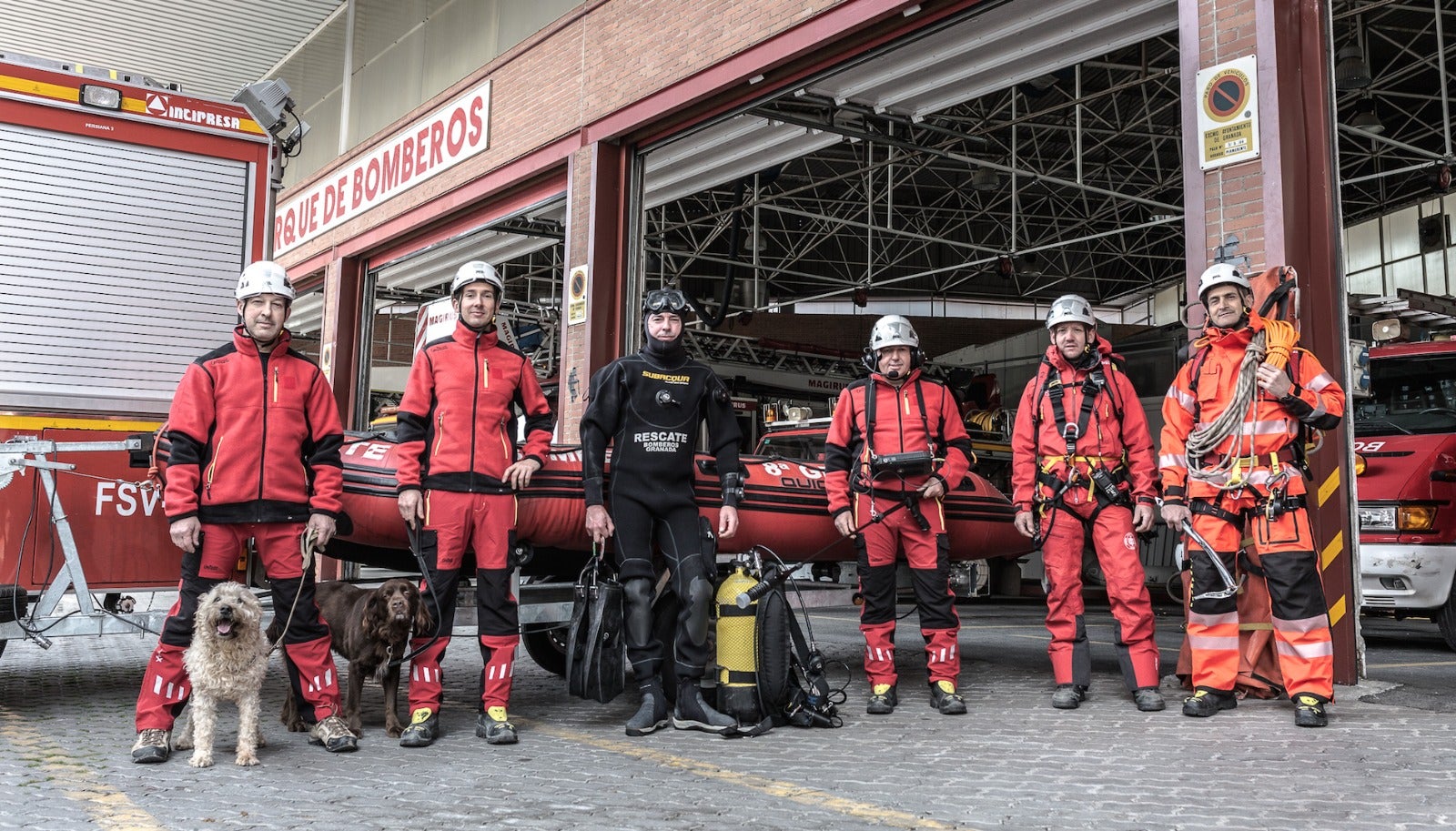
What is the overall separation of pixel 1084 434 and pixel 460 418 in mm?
3185

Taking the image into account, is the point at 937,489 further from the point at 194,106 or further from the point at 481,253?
the point at 481,253

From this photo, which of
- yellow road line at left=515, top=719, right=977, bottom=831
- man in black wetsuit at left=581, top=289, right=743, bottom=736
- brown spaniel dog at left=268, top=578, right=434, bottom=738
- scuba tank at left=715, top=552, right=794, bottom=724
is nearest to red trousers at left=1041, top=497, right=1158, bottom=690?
scuba tank at left=715, top=552, right=794, bottom=724

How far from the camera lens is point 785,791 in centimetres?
402

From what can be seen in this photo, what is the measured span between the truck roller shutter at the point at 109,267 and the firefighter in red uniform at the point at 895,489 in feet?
12.8

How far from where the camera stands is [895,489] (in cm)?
612

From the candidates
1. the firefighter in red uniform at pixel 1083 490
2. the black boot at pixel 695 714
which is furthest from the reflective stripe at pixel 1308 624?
the black boot at pixel 695 714

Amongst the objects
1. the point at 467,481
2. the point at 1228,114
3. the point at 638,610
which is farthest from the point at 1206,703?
the point at 467,481

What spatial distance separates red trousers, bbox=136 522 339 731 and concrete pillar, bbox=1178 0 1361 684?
4.98m

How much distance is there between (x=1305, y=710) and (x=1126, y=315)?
31053 mm

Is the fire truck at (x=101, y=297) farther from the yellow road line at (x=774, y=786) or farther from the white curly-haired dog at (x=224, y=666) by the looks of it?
the yellow road line at (x=774, y=786)

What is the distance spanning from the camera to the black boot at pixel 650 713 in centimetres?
523

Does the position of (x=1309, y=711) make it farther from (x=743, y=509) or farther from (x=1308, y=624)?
(x=743, y=509)

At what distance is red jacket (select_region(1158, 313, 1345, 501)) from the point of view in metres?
5.32

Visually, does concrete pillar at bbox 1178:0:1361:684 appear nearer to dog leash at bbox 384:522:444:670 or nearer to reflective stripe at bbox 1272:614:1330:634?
reflective stripe at bbox 1272:614:1330:634
